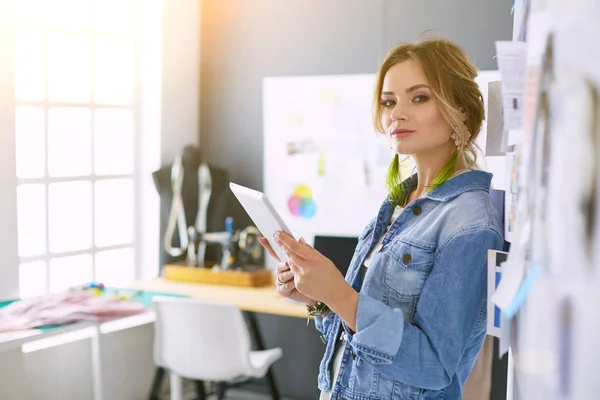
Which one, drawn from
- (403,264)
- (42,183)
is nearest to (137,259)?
(42,183)

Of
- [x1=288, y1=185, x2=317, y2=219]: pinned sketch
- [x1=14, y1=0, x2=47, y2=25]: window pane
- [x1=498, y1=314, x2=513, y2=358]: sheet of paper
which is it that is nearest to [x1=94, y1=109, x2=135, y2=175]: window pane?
[x1=14, y1=0, x2=47, y2=25]: window pane

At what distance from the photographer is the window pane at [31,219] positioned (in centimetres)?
351

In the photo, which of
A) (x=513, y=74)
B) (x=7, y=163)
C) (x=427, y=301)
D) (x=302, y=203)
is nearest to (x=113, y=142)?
(x=7, y=163)

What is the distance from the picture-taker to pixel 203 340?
304cm

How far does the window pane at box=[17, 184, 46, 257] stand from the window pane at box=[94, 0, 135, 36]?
94 cm

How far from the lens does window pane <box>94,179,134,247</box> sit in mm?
3930

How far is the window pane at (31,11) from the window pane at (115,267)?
1.23 metres

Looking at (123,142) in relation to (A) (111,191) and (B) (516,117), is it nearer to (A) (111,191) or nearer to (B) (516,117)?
(A) (111,191)

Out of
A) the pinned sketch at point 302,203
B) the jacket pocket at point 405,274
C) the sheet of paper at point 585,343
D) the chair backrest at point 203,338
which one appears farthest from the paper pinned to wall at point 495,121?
the pinned sketch at point 302,203

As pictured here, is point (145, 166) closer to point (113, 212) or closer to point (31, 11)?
point (113, 212)

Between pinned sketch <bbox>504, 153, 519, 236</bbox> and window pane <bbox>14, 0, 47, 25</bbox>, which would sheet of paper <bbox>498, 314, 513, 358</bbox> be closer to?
pinned sketch <bbox>504, 153, 519, 236</bbox>

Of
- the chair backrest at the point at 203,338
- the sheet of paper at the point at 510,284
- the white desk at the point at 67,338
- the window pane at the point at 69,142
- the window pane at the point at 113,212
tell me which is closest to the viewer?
the sheet of paper at the point at 510,284

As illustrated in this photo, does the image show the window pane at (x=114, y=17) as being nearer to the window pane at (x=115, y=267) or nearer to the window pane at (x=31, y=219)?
the window pane at (x=31, y=219)

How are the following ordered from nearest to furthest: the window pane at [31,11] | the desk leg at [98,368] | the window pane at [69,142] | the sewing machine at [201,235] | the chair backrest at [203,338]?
the chair backrest at [203,338] → the desk leg at [98,368] → the window pane at [31,11] → the window pane at [69,142] → the sewing machine at [201,235]
